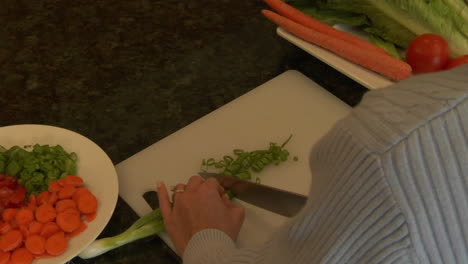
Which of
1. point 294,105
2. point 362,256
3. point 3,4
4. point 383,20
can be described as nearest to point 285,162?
point 294,105

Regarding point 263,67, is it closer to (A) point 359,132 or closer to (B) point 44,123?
(B) point 44,123

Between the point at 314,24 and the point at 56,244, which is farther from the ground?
the point at 314,24

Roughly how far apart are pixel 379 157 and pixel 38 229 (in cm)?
61

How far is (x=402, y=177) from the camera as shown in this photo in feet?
1.44

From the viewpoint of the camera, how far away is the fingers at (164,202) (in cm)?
94

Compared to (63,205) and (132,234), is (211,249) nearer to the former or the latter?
(132,234)

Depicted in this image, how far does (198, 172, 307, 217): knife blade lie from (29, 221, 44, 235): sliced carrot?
30 cm

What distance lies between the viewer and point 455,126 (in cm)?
44

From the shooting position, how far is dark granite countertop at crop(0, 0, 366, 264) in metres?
1.16

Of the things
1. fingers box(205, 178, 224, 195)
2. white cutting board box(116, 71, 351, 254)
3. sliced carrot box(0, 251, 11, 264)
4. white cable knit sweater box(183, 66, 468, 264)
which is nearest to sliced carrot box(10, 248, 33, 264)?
sliced carrot box(0, 251, 11, 264)

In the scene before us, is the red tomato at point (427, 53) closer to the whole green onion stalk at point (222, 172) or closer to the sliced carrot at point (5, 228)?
the whole green onion stalk at point (222, 172)

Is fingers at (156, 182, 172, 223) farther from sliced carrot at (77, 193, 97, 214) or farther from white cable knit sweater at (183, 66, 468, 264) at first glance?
white cable knit sweater at (183, 66, 468, 264)

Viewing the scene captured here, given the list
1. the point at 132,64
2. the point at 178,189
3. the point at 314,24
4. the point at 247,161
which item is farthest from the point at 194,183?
the point at 314,24

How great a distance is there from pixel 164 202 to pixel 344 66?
0.55 m
